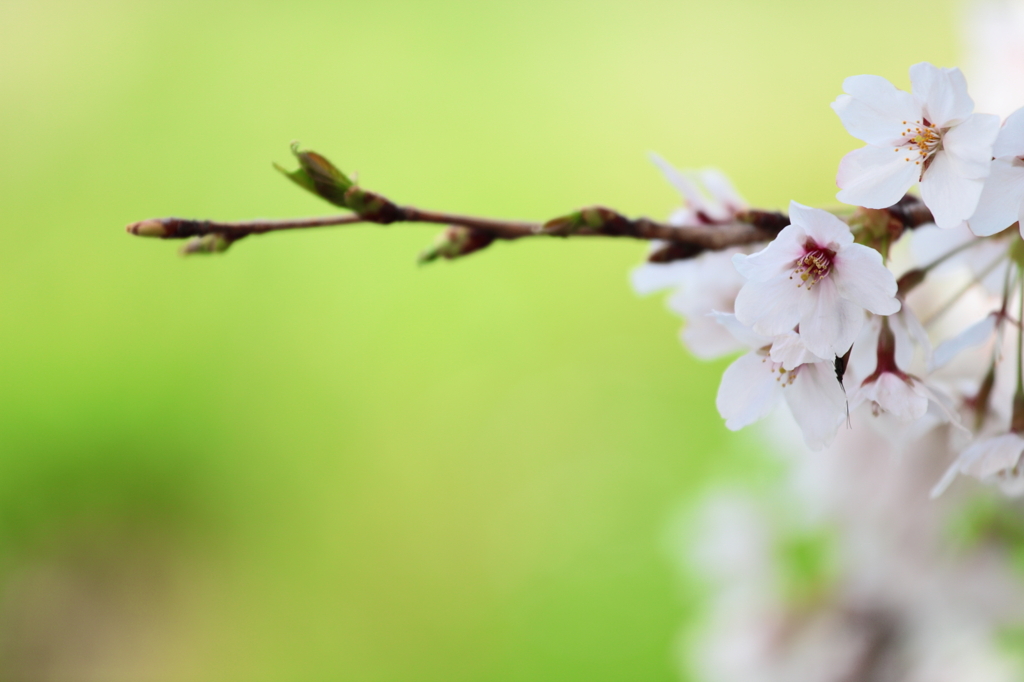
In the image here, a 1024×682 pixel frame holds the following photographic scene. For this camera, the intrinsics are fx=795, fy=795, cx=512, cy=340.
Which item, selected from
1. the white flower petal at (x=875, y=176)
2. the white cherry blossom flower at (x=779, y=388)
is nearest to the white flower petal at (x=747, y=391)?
the white cherry blossom flower at (x=779, y=388)

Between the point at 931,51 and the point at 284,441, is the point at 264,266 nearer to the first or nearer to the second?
the point at 284,441

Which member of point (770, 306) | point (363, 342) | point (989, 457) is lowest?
point (363, 342)

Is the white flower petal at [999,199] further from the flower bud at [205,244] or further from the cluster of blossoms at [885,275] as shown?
the flower bud at [205,244]

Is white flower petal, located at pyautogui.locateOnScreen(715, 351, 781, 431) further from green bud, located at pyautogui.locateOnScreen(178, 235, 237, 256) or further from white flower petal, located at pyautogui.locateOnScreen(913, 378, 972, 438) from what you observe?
green bud, located at pyautogui.locateOnScreen(178, 235, 237, 256)

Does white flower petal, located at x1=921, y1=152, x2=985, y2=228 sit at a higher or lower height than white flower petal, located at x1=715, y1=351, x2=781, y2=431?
higher

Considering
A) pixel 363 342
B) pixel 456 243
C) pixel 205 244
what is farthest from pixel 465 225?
pixel 363 342

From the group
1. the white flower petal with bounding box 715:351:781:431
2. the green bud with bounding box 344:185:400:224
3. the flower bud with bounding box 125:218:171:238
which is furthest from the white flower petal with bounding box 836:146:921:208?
the flower bud with bounding box 125:218:171:238

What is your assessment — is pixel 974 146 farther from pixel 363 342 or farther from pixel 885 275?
pixel 363 342
